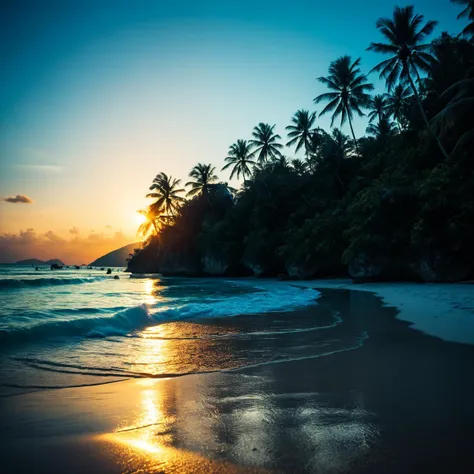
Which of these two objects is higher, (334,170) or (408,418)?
(334,170)

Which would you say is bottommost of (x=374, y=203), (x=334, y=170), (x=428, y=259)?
(x=428, y=259)

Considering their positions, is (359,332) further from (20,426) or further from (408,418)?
(20,426)

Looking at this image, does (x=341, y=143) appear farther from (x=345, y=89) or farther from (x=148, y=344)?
(x=148, y=344)

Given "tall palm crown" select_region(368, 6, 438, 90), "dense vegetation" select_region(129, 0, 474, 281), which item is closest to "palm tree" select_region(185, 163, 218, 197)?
"dense vegetation" select_region(129, 0, 474, 281)

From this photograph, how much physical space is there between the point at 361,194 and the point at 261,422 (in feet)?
79.5

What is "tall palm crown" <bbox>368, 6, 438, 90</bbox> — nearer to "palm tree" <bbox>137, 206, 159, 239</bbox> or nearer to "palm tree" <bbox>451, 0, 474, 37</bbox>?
"palm tree" <bbox>451, 0, 474, 37</bbox>

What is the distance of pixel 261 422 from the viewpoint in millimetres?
2520

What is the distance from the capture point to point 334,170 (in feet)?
111

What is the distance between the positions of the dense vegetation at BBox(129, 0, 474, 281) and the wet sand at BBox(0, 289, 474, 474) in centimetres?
1542

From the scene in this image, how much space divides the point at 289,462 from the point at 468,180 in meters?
18.6

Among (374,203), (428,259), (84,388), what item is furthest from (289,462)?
(374,203)

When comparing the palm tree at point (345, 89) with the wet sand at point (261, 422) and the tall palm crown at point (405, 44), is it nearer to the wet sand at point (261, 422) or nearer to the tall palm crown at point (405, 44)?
the tall palm crown at point (405, 44)

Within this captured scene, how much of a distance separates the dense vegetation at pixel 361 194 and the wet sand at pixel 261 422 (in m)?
15.4

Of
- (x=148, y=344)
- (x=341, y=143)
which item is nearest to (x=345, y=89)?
(x=341, y=143)
